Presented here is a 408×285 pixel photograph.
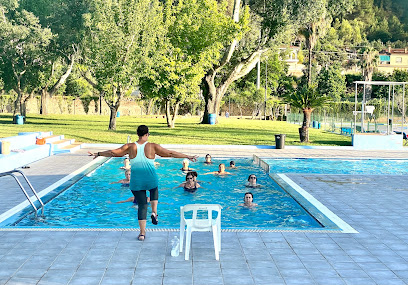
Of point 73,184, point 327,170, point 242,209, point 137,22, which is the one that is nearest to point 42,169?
point 73,184

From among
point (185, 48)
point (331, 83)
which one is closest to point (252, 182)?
point (185, 48)

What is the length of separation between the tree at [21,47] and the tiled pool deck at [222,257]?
33.6m

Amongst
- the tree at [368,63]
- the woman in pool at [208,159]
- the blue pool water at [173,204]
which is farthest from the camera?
the tree at [368,63]

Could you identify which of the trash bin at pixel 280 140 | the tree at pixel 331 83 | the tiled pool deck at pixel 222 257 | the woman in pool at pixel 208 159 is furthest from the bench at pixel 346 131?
the tree at pixel 331 83

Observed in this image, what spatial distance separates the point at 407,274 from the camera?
6.31 meters

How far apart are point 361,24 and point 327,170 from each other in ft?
382

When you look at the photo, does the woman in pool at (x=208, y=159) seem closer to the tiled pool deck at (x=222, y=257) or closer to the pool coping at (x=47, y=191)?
the pool coping at (x=47, y=191)

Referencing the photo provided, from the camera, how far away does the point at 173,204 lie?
12680mm

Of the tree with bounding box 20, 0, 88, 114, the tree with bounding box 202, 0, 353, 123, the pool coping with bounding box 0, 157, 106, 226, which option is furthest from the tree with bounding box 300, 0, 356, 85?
the pool coping with bounding box 0, 157, 106, 226

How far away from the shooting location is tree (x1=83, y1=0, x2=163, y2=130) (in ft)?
105

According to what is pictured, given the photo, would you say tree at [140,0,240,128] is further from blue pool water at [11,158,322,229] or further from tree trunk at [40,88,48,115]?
tree trunk at [40,88,48,115]

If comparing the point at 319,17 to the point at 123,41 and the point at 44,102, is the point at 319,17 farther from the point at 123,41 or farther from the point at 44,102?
the point at 44,102

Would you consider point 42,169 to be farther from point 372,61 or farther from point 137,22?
point 372,61

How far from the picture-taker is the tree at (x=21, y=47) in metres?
40.0
